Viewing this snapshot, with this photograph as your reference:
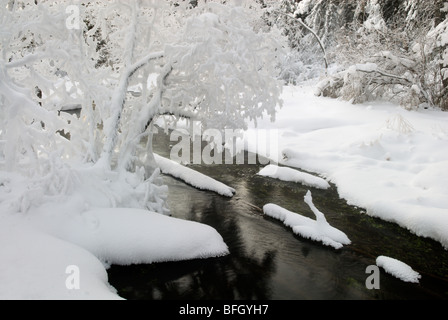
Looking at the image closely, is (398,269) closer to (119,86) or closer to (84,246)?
(84,246)

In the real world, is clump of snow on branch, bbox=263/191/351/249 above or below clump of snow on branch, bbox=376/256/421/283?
above

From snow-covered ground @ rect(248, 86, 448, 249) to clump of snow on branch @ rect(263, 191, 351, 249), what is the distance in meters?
1.80

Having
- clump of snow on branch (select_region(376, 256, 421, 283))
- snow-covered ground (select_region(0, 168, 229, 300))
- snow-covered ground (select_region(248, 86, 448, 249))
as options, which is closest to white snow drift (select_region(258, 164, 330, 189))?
snow-covered ground (select_region(248, 86, 448, 249))

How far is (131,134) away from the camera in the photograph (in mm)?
8539

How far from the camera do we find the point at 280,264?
646 centimetres

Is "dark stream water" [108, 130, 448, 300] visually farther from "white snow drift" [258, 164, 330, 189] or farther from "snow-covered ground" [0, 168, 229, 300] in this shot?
"white snow drift" [258, 164, 330, 189]

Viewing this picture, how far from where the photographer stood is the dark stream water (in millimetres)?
5645

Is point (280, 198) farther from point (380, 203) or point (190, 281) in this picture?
point (190, 281)

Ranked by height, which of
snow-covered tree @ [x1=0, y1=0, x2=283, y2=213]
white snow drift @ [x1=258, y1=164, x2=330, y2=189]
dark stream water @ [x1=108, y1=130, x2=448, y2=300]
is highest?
snow-covered tree @ [x1=0, y1=0, x2=283, y2=213]

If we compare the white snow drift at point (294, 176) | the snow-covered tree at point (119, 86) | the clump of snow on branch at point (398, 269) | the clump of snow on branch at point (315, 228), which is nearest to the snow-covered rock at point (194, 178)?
the snow-covered tree at point (119, 86)

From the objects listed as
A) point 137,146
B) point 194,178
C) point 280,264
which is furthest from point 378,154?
point 137,146

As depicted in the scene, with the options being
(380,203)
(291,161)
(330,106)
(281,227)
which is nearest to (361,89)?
(330,106)

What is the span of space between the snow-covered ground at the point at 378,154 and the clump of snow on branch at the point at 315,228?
1.80 metres
